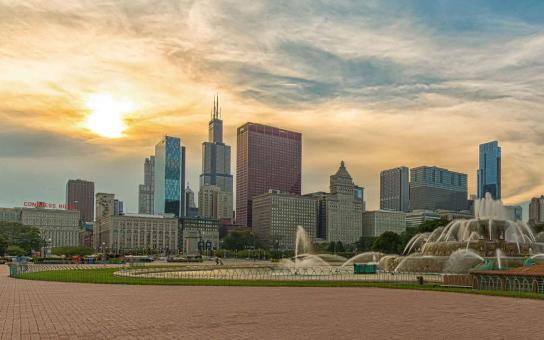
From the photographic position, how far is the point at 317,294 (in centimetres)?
3127

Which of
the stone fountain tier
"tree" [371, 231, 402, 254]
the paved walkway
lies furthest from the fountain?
"tree" [371, 231, 402, 254]

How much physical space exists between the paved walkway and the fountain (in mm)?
23734

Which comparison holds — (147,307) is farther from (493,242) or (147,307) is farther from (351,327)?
(493,242)

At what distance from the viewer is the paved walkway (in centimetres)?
1753

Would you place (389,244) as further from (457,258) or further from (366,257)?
(457,258)

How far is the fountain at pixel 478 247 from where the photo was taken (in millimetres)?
53281

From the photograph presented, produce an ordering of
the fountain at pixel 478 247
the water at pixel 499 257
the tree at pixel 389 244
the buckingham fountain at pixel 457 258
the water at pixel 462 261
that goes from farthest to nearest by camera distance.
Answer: the tree at pixel 389 244
the fountain at pixel 478 247
the water at pixel 462 261
the water at pixel 499 257
the buckingham fountain at pixel 457 258

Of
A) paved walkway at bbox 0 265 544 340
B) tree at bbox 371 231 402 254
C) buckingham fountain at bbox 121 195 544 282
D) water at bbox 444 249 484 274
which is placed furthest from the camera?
tree at bbox 371 231 402 254

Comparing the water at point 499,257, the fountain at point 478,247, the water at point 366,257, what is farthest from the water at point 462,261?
the water at point 366,257

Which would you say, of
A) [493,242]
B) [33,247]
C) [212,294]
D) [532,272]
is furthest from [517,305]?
[33,247]

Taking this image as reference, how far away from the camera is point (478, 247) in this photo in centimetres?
5734

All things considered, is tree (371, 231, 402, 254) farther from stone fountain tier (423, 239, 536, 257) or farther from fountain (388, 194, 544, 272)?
stone fountain tier (423, 239, 536, 257)

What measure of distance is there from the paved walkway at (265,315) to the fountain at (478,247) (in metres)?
23.7

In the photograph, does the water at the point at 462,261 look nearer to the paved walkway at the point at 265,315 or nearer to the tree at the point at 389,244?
the paved walkway at the point at 265,315
